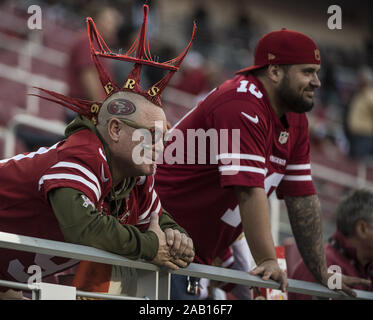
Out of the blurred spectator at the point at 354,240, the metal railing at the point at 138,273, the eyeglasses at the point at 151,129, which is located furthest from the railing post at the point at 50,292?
the blurred spectator at the point at 354,240

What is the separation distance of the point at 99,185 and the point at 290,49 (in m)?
1.19

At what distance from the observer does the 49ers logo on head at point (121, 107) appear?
8.36ft

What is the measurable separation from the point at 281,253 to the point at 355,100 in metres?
7.24

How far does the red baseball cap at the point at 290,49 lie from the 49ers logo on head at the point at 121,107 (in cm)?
91

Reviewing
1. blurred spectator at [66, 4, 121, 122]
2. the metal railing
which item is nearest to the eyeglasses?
the metal railing

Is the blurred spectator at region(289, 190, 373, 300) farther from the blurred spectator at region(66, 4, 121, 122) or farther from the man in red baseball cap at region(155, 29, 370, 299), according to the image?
the blurred spectator at region(66, 4, 121, 122)

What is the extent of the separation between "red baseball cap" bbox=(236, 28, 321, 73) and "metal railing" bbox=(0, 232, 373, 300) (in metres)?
0.94

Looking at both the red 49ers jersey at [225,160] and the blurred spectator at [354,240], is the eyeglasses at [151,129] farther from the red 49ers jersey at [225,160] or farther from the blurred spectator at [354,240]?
the blurred spectator at [354,240]

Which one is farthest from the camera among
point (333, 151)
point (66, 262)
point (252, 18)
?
point (252, 18)

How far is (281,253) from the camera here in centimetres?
351

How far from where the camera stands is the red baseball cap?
320 cm

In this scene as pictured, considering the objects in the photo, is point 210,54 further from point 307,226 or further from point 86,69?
point 307,226
